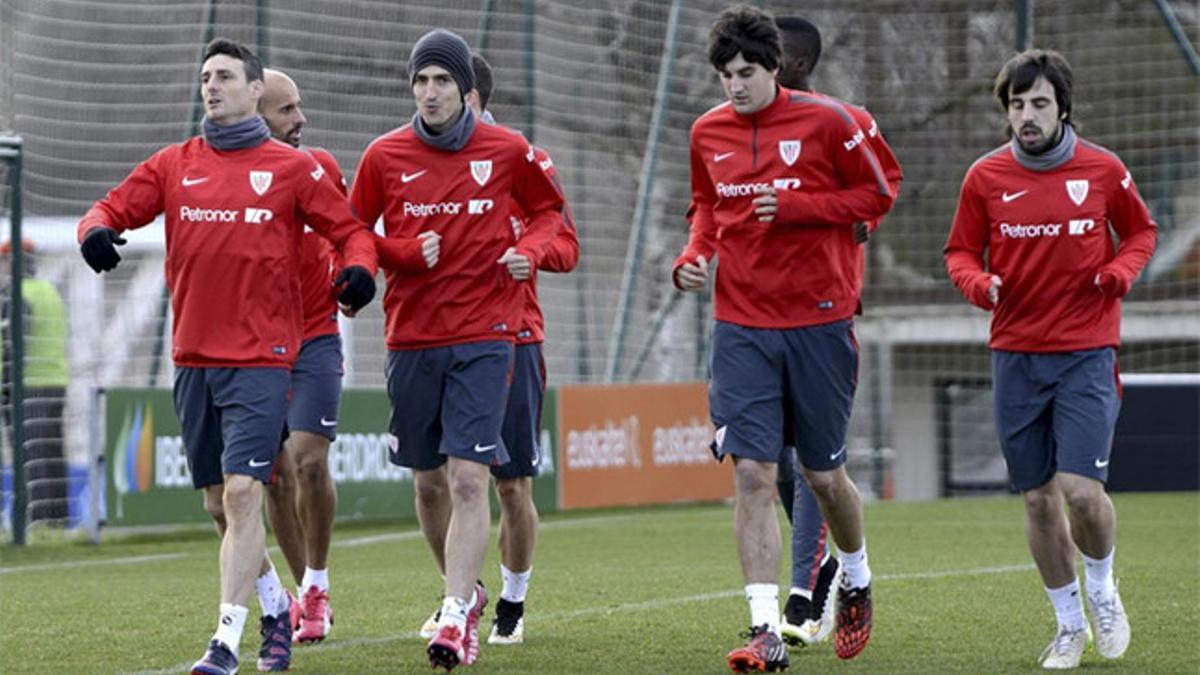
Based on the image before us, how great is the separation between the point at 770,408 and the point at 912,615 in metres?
1.95

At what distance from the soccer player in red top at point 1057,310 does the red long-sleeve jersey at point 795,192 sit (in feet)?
1.30

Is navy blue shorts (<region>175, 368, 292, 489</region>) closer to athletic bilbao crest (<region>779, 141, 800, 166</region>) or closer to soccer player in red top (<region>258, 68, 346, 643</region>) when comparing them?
soccer player in red top (<region>258, 68, 346, 643</region>)

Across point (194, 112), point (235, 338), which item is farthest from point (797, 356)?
point (194, 112)

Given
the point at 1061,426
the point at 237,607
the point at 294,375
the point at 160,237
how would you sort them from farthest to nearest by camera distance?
1. the point at 160,237
2. the point at 294,375
3. the point at 1061,426
4. the point at 237,607

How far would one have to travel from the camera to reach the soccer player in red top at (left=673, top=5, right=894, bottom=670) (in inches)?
304

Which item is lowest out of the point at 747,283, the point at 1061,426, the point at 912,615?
the point at 912,615

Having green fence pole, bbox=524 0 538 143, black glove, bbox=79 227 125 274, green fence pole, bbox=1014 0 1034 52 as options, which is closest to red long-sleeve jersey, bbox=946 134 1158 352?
black glove, bbox=79 227 125 274

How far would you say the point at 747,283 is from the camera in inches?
309

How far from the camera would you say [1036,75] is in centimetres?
768

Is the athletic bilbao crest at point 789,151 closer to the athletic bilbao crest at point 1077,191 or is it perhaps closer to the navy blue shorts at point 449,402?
the athletic bilbao crest at point 1077,191

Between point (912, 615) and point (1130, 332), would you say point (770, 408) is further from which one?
point (1130, 332)

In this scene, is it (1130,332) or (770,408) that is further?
(1130,332)

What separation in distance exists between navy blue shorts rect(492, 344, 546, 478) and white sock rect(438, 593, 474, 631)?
1.28 meters

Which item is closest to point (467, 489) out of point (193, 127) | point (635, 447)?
point (193, 127)
